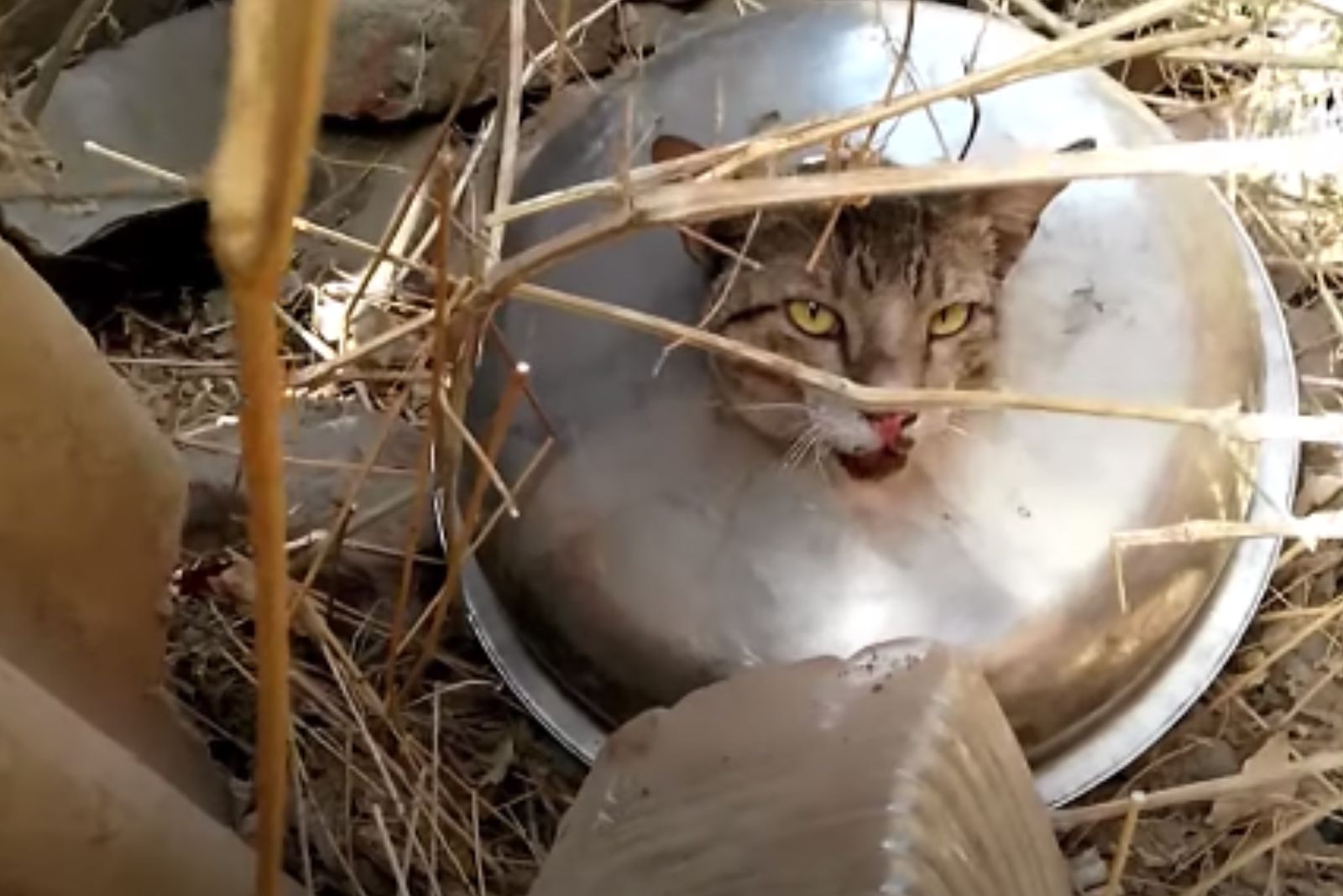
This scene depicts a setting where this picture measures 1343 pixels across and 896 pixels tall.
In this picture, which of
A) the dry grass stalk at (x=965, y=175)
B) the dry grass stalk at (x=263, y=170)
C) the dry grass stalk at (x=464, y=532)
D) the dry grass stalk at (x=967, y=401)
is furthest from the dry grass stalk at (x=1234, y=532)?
the dry grass stalk at (x=263, y=170)

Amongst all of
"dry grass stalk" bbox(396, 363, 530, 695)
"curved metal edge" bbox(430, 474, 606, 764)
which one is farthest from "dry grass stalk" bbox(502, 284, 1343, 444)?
"curved metal edge" bbox(430, 474, 606, 764)

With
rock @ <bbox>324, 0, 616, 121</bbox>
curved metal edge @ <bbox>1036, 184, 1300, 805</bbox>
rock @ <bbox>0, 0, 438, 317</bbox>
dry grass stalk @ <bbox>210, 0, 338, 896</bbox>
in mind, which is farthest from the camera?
rock @ <bbox>324, 0, 616, 121</bbox>

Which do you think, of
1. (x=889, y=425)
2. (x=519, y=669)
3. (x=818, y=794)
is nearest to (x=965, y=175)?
(x=818, y=794)

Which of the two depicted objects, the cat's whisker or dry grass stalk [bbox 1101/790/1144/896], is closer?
dry grass stalk [bbox 1101/790/1144/896]

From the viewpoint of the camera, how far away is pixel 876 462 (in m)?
1.41

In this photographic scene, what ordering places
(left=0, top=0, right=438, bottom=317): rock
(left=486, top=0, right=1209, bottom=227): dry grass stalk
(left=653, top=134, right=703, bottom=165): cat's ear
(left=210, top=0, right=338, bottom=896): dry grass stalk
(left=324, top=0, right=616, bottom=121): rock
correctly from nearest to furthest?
1. (left=210, top=0, right=338, bottom=896): dry grass stalk
2. (left=486, top=0, right=1209, bottom=227): dry grass stalk
3. (left=653, top=134, right=703, bottom=165): cat's ear
4. (left=0, top=0, right=438, bottom=317): rock
5. (left=324, top=0, right=616, bottom=121): rock

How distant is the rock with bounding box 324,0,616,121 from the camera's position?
191 centimetres

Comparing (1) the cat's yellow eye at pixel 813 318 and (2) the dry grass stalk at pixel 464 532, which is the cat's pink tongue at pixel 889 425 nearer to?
(1) the cat's yellow eye at pixel 813 318

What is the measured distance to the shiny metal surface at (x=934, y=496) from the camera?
4.67 feet

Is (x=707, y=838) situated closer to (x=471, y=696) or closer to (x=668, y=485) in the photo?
(x=668, y=485)

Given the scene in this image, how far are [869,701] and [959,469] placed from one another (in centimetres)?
49

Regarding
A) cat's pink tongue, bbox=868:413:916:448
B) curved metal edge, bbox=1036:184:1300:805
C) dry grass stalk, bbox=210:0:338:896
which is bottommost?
curved metal edge, bbox=1036:184:1300:805

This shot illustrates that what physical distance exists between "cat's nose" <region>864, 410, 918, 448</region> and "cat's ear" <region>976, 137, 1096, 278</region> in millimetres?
166

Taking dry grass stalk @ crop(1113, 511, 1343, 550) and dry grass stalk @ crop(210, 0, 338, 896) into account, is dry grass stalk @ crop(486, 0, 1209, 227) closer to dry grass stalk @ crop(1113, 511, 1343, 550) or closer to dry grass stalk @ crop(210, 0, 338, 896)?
dry grass stalk @ crop(1113, 511, 1343, 550)
